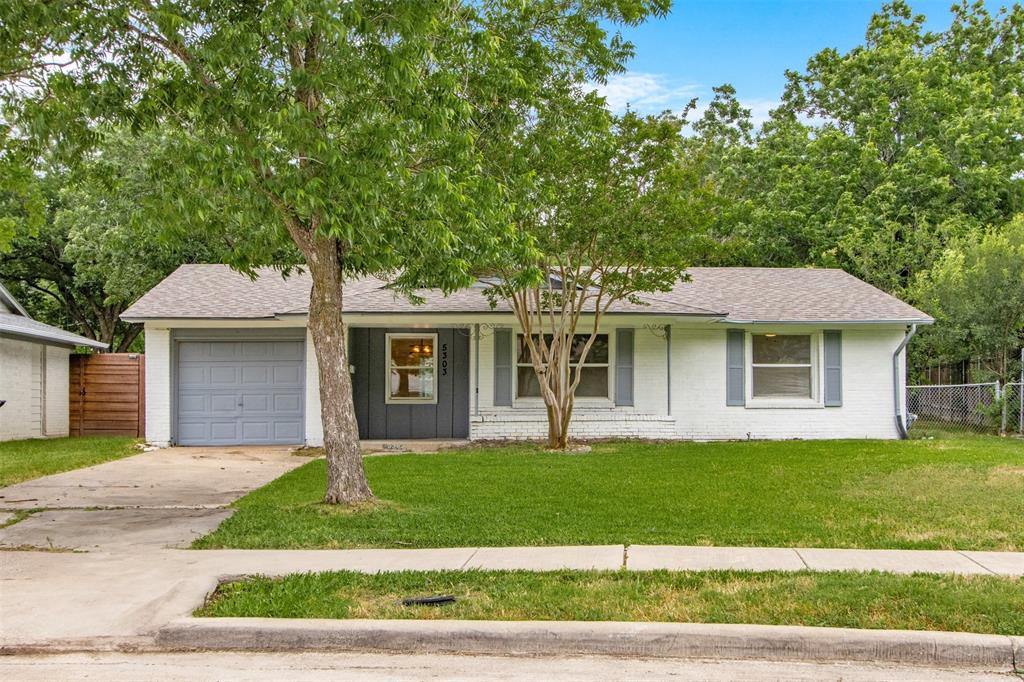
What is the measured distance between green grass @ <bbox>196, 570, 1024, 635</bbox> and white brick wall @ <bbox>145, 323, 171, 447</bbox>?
38.0ft

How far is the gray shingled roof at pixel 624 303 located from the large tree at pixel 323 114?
684cm

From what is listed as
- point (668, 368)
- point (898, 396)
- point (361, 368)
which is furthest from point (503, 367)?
point (898, 396)

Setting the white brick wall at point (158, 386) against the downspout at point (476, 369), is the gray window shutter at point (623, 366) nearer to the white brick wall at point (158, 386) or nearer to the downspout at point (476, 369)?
the downspout at point (476, 369)

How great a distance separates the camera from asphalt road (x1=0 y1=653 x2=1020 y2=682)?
4.87 meters

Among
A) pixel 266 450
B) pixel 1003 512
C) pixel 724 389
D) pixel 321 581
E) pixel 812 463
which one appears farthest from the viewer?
pixel 724 389

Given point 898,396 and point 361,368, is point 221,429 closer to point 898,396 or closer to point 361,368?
point 361,368

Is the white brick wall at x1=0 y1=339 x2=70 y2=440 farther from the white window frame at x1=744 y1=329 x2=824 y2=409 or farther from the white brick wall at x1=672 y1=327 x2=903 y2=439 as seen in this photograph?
the white window frame at x1=744 y1=329 x2=824 y2=409

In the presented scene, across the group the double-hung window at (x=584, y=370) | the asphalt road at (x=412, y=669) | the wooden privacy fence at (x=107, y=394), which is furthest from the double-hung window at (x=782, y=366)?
the wooden privacy fence at (x=107, y=394)

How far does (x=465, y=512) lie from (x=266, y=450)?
26.9 ft

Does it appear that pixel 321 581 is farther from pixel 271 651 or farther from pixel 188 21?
pixel 188 21

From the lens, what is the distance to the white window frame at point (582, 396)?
1716cm

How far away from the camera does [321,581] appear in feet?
21.0

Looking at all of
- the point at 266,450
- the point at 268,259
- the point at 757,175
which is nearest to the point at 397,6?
the point at 268,259

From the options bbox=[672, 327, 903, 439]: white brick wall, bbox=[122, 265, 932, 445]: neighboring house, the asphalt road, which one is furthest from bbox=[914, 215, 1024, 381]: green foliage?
the asphalt road
